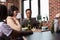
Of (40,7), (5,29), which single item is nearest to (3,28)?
(5,29)

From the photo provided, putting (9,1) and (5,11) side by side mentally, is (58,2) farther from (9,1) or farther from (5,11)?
(5,11)

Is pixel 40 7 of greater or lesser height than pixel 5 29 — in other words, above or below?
above

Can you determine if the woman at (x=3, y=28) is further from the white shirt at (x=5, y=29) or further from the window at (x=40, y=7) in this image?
the window at (x=40, y=7)

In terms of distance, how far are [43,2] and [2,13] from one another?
523 centimetres

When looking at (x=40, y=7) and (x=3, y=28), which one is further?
(x=40, y=7)

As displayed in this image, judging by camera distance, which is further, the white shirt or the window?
the window

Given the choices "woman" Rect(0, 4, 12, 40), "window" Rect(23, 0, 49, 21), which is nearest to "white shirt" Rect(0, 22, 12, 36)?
"woman" Rect(0, 4, 12, 40)

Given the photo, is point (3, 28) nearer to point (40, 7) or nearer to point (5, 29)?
point (5, 29)

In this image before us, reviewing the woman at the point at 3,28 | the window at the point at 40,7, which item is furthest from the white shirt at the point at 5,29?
the window at the point at 40,7

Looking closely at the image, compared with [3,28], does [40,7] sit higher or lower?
higher

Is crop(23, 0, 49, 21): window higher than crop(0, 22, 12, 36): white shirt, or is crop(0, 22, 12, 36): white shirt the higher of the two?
crop(23, 0, 49, 21): window

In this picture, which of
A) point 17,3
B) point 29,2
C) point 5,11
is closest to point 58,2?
point 29,2

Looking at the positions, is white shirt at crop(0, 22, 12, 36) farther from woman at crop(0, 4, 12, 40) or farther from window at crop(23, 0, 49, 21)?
window at crop(23, 0, 49, 21)

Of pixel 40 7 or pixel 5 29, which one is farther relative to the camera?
pixel 40 7
